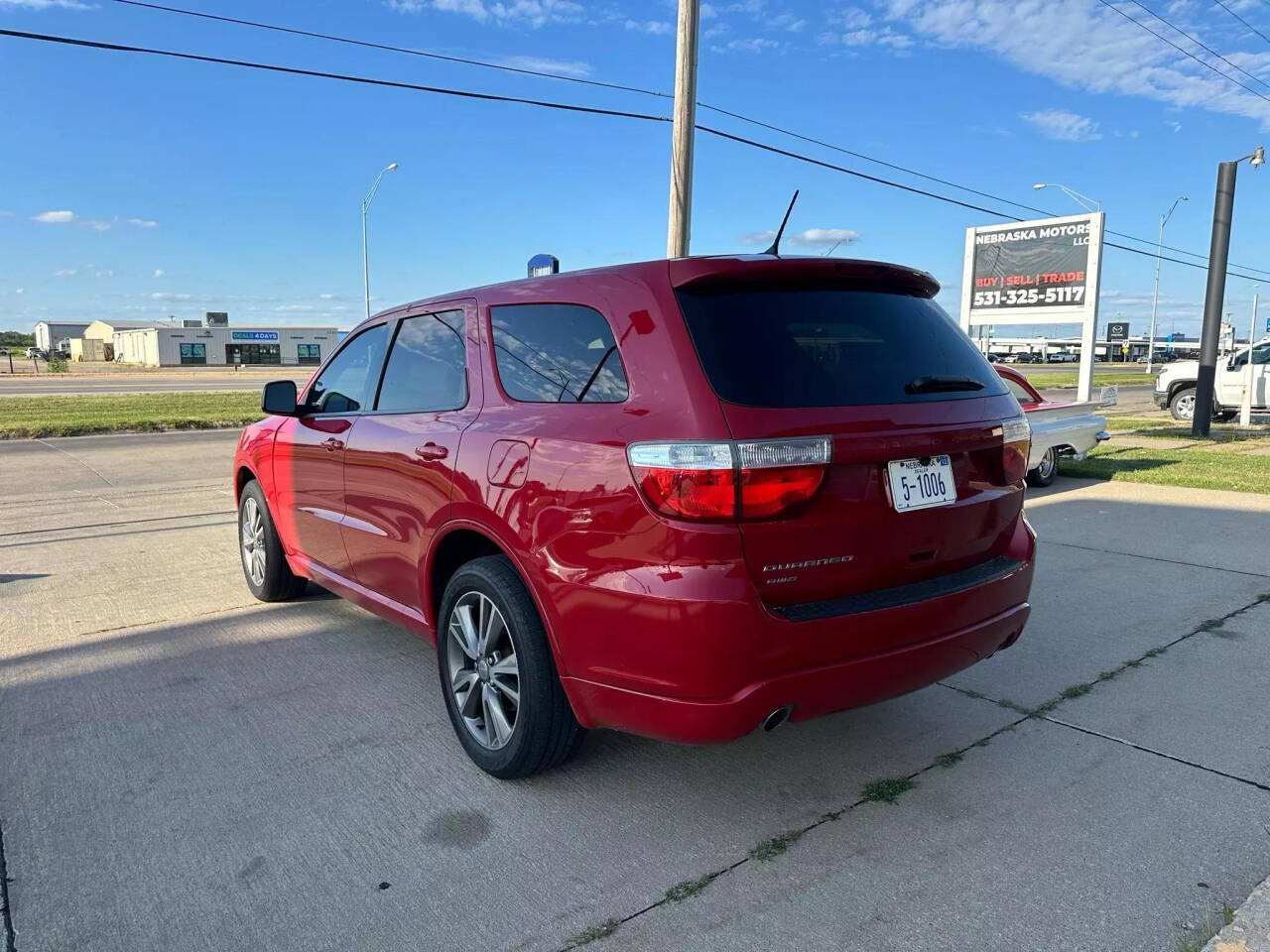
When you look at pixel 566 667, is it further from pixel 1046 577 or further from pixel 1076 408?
pixel 1076 408

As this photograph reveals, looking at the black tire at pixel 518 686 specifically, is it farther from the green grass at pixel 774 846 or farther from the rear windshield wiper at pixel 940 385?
the rear windshield wiper at pixel 940 385

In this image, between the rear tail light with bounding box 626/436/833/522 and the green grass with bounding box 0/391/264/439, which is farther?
the green grass with bounding box 0/391/264/439

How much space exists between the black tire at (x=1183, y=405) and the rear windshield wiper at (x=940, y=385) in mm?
19465

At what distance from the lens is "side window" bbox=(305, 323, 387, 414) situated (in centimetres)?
434

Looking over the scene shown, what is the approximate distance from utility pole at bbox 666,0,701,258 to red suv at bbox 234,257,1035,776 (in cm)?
664

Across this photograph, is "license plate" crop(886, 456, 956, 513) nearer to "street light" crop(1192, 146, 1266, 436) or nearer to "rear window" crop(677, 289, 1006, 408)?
"rear window" crop(677, 289, 1006, 408)

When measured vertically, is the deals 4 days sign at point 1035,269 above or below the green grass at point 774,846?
above

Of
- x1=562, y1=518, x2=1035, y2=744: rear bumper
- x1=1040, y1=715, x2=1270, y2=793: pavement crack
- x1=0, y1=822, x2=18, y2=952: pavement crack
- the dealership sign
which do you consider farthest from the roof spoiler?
the dealership sign

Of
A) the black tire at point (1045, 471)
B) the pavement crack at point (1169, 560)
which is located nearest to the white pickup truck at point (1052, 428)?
the black tire at point (1045, 471)

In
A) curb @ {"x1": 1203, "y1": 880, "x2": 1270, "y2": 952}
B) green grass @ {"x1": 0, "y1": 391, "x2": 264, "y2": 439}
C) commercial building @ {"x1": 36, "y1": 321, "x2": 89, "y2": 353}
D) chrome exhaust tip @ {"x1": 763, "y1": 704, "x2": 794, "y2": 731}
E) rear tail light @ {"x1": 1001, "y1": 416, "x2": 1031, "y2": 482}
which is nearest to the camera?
curb @ {"x1": 1203, "y1": 880, "x2": 1270, "y2": 952}

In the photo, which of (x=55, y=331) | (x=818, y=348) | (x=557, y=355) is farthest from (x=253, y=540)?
(x=55, y=331)

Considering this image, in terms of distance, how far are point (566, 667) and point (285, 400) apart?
2.78m

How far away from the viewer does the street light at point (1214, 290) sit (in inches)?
617

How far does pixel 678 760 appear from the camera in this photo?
340 cm
